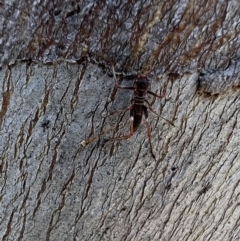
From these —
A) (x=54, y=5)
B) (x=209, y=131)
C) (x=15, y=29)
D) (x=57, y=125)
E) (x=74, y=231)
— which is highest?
(x=54, y=5)

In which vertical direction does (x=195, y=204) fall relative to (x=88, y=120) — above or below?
below

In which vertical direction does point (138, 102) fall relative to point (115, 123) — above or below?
above

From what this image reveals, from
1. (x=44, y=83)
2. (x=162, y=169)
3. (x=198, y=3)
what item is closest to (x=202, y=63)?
(x=198, y=3)

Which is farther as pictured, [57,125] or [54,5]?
[57,125]

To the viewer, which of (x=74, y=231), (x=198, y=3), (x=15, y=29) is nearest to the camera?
(x=198, y=3)

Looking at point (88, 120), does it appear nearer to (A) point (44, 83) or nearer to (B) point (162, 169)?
(A) point (44, 83)

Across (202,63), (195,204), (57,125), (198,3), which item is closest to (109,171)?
(57,125)

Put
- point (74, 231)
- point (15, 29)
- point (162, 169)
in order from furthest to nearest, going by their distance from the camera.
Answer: point (74, 231) < point (162, 169) < point (15, 29)
